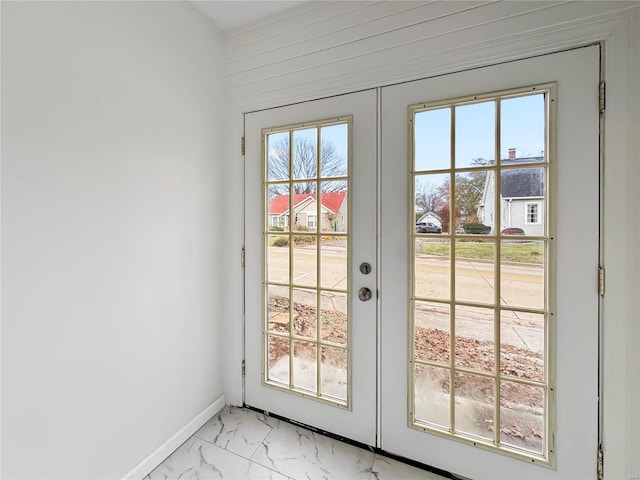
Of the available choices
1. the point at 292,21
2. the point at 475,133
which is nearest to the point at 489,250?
the point at 475,133

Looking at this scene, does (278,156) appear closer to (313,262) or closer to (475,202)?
(313,262)

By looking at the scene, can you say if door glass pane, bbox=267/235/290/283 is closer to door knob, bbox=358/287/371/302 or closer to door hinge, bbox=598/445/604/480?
door knob, bbox=358/287/371/302

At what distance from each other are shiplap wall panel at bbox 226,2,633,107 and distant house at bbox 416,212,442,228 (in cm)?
66

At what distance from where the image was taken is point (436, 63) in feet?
4.30

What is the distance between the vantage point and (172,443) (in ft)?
4.88

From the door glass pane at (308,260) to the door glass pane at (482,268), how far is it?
377 mm

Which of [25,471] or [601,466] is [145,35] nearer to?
[25,471]

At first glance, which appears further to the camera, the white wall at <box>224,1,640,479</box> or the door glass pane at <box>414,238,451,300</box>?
the door glass pane at <box>414,238,451,300</box>

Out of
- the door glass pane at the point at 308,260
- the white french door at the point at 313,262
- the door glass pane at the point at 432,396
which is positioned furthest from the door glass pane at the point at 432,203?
the door glass pane at the point at 432,396

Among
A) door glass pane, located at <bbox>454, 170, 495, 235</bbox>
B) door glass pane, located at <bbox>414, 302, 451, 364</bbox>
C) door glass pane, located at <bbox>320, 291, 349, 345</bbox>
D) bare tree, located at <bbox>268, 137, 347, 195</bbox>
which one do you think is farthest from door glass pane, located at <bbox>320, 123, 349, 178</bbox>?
door glass pane, located at <bbox>414, 302, 451, 364</bbox>

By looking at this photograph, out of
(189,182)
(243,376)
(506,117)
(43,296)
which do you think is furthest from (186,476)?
(506,117)

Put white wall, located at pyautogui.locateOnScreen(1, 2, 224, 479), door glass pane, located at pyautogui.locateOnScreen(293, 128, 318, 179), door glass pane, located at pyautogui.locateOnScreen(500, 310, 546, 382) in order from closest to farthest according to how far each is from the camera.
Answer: white wall, located at pyautogui.locateOnScreen(1, 2, 224, 479)
door glass pane, located at pyautogui.locateOnScreen(500, 310, 546, 382)
door glass pane, located at pyautogui.locateOnScreen(293, 128, 318, 179)

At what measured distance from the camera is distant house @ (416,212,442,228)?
134 cm

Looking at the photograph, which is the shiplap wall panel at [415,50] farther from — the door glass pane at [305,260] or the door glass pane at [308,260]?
the door glass pane at [305,260]
